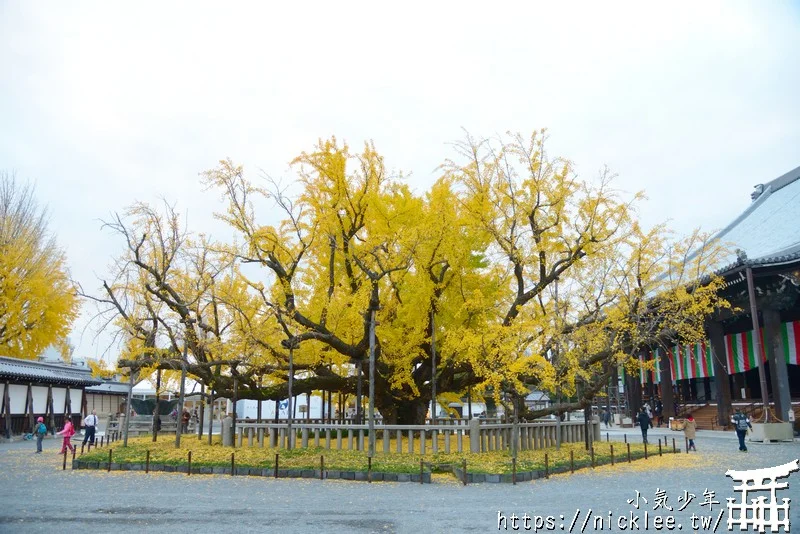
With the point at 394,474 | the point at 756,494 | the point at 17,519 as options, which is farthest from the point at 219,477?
the point at 756,494

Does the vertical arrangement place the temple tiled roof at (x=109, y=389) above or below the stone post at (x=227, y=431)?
above

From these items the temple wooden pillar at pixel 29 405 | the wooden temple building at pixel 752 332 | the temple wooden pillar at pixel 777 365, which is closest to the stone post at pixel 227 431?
the wooden temple building at pixel 752 332

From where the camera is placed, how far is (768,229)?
35.5 meters

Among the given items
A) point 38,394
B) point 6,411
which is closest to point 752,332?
point 6,411

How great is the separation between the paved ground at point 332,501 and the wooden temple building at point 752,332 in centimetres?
1235

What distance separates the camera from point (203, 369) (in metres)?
22.5

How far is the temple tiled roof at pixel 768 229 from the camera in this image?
27844 mm

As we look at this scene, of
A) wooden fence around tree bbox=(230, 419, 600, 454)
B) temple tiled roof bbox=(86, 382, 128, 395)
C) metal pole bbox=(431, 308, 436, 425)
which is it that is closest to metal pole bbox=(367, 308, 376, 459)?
wooden fence around tree bbox=(230, 419, 600, 454)

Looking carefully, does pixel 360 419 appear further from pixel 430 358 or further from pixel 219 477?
pixel 219 477

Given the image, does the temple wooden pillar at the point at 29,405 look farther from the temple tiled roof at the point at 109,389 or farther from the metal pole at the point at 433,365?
the metal pole at the point at 433,365

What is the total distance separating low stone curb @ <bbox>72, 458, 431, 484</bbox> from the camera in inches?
606

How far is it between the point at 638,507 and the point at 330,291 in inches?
447

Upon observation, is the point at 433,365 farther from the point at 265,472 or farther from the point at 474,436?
the point at 265,472

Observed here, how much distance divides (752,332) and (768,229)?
6.38m
